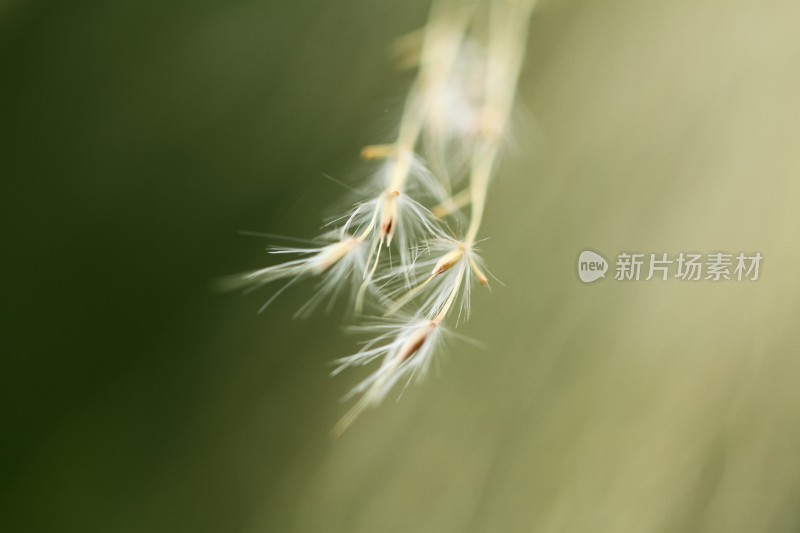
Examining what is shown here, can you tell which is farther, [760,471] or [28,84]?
[760,471]

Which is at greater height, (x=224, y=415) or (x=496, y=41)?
(x=496, y=41)

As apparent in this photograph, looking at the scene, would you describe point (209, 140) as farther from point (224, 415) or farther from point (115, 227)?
point (224, 415)

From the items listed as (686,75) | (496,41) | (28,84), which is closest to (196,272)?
(28,84)

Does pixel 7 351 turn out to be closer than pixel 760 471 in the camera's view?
Yes

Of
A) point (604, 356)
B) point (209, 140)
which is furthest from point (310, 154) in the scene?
point (604, 356)

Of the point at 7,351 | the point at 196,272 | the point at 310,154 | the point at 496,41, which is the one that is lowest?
the point at 7,351

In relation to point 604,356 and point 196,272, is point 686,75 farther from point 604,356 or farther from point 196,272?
point 196,272
